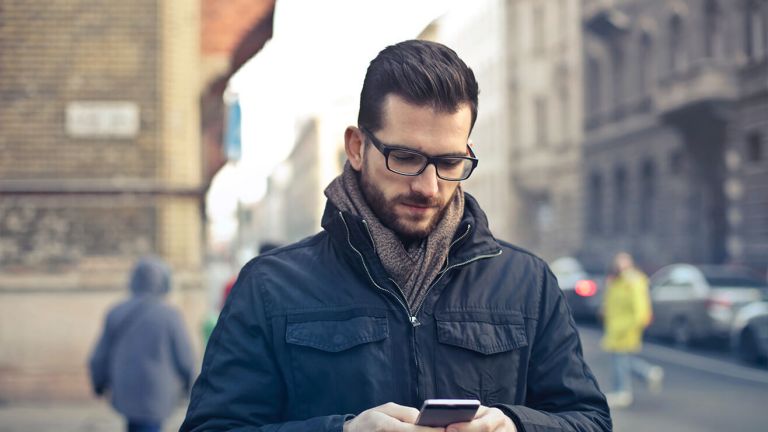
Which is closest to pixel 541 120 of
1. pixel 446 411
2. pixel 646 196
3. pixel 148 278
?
pixel 646 196

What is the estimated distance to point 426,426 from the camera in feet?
7.22

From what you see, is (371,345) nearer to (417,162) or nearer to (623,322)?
(417,162)

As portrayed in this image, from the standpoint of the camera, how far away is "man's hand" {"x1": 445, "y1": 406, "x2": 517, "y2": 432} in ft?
7.28

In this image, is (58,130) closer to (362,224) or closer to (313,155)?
(362,224)

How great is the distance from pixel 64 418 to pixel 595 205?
107ft

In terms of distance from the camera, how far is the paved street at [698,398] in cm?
1062

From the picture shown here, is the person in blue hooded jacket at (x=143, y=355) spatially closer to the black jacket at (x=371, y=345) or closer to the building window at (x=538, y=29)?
the black jacket at (x=371, y=345)

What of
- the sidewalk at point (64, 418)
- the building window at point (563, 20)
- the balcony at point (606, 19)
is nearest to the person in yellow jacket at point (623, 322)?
the sidewalk at point (64, 418)

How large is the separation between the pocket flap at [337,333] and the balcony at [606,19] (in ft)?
120

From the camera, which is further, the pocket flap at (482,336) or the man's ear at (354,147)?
the man's ear at (354,147)

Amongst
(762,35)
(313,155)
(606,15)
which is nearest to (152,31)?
(762,35)

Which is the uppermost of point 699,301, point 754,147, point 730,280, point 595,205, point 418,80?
point 754,147

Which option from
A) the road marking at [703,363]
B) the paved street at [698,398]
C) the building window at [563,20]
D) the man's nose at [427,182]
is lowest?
the road marking at [703,363]

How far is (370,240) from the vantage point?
2477mm
